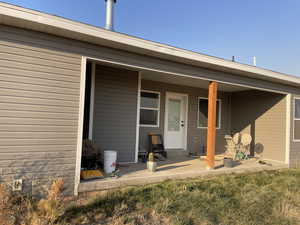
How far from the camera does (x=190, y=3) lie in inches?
344

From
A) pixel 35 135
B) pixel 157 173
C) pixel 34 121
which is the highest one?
pixel 34 121

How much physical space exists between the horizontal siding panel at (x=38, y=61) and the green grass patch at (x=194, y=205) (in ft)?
6.70

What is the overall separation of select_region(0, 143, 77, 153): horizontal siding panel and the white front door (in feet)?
12.0

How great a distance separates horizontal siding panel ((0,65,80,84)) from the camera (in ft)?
8.96

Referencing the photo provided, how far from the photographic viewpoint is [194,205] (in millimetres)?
2955

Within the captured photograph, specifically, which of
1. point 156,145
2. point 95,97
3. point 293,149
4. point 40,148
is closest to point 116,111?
point 95,97

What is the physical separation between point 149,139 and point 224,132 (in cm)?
340

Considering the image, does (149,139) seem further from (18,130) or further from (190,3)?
(190,3)

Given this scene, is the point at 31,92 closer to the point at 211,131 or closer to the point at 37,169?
the point at 37,169

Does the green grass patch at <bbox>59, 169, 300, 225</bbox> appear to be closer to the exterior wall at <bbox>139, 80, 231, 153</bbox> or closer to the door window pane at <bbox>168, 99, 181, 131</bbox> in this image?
the exterior wall at <bbox>139, 80, 231, 153</bbox>

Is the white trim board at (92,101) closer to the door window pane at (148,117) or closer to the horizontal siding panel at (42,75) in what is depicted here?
the horizontal siding panel at (42,75)

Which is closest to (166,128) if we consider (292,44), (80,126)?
(80,126)

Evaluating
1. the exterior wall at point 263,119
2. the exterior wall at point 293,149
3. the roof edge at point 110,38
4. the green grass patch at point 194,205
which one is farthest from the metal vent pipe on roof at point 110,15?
Result: the exterior wall at point 293,149

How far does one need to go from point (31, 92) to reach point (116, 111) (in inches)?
85.6
